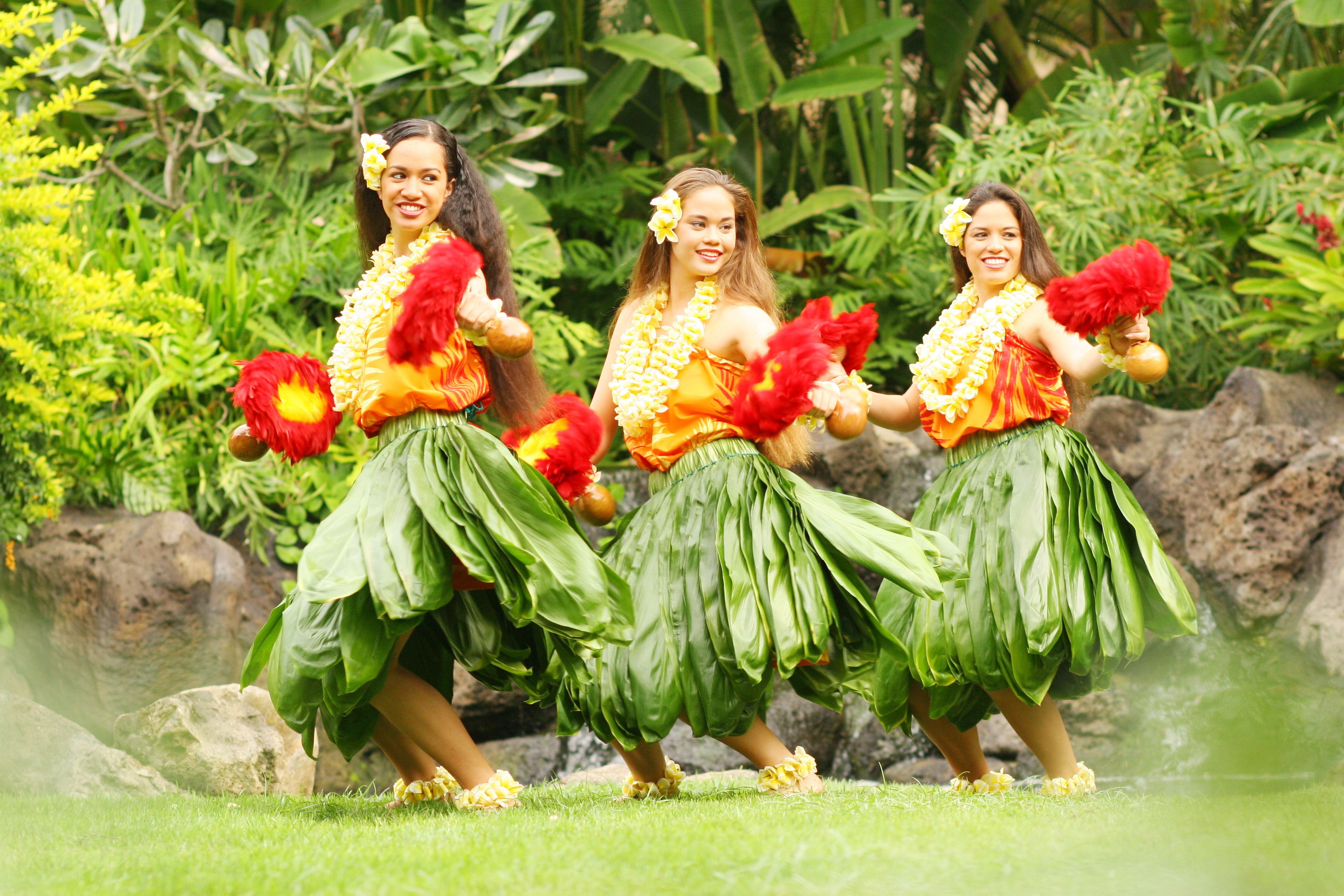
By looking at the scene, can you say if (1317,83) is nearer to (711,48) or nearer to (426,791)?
(711,48)

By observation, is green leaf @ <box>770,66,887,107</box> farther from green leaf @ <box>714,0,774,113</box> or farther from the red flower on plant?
the red flower on plant

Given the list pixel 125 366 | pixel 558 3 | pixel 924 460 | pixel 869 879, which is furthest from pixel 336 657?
pixel 558 3

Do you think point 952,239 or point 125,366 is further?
point 125,366

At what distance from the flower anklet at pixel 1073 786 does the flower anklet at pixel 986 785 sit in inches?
6.2

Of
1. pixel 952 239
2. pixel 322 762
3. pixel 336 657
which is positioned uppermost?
pixel 952 239

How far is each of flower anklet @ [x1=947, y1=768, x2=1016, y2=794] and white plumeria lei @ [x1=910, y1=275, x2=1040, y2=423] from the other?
39.8 inches

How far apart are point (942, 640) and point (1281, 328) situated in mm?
3703

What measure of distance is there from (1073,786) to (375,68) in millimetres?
4865

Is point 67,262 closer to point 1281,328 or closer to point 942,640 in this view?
point 942,640

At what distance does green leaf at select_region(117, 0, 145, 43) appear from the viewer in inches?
223

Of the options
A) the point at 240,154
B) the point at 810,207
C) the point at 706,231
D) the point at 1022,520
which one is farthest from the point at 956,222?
the point at 240,154

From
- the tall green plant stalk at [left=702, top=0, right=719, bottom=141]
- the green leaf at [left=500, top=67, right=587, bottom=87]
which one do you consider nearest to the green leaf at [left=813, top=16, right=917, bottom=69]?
the tall green plant stalk at [left=702, top=0, right=719, bottom=141]

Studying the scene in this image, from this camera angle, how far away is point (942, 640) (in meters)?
3.16

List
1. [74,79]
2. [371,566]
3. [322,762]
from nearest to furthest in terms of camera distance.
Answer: [371,566]
[322,762]
[74,79]
